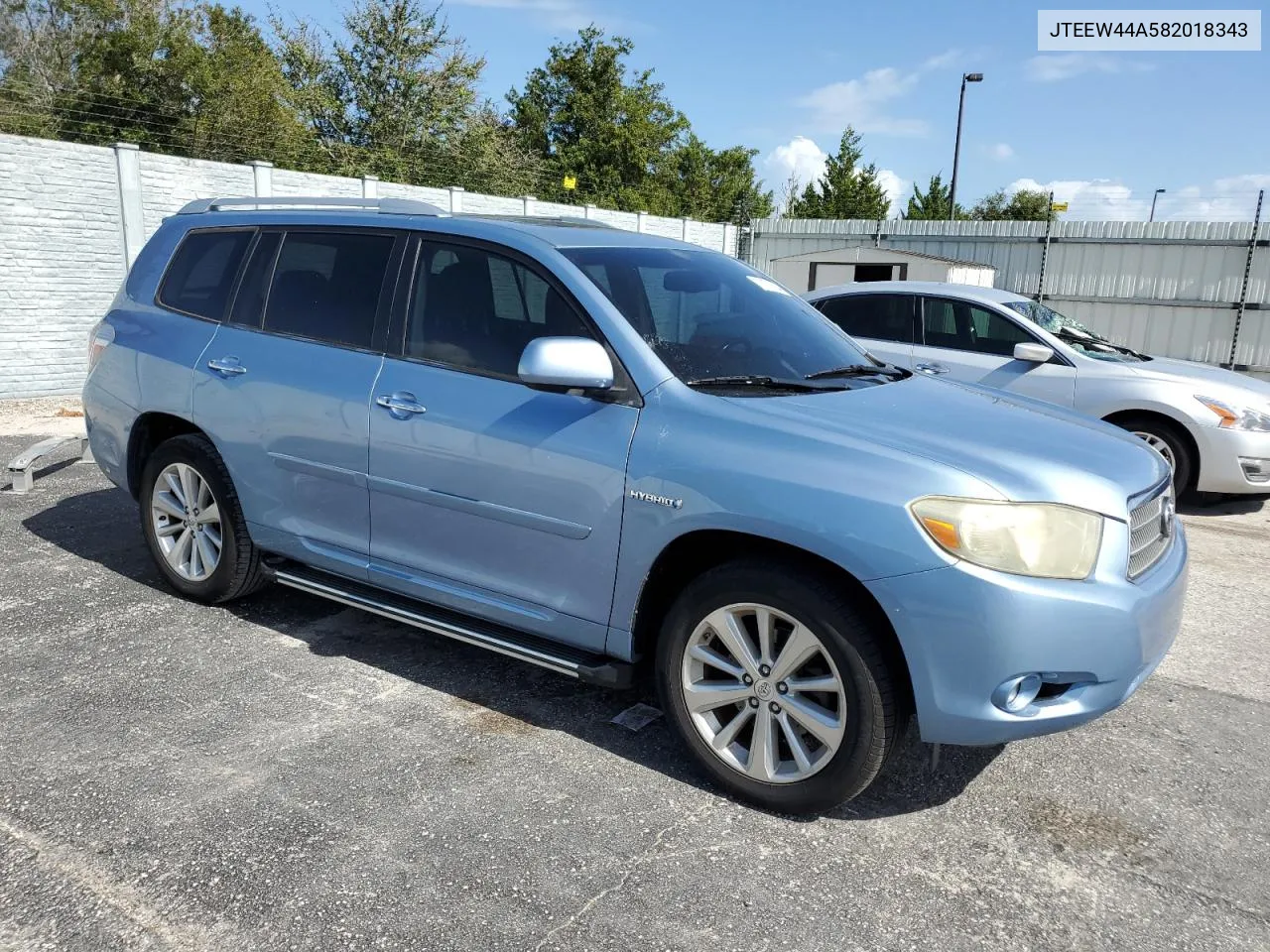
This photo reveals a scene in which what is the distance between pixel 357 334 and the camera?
13.1ft

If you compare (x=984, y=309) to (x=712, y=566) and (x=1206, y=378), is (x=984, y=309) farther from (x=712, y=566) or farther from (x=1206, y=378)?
(x=712, y=566)

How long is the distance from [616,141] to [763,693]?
1600 inches

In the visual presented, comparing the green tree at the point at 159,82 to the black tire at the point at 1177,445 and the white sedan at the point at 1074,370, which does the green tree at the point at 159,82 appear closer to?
the white sedan at the point at 1074,370

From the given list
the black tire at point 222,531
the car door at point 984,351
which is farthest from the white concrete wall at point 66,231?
the car door at point 984,351

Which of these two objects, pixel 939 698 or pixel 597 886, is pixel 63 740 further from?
pixel 939 698

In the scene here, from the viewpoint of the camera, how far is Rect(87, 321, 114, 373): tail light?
16.0 feet

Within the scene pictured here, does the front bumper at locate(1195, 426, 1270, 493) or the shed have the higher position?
the shed

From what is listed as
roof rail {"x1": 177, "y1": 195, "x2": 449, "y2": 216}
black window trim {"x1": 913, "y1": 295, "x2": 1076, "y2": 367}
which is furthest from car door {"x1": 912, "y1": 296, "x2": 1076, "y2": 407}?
roof rail {"x1": 177, "y1": 195, "x2": 449, "y2": 216}

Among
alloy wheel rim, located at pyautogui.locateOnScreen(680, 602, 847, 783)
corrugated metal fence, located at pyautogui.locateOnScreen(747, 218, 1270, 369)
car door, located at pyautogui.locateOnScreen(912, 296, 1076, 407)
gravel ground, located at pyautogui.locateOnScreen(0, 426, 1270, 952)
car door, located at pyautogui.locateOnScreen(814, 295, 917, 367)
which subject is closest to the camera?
gravel ground, located at pyautogui.locateOnScreen(0, 426, 1270, 952)

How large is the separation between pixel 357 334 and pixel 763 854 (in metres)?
2.51

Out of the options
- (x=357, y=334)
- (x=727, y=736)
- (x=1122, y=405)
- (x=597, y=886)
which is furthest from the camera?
(x=1122, y=405)

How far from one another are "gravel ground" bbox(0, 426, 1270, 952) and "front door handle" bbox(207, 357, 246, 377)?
1.17m

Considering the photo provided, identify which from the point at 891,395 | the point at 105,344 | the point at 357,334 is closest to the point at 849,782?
the point at 891,395

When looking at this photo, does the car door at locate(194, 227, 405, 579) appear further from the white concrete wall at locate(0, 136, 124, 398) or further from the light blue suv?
the white concrete wall at locate(0, 136, 124, 398)
